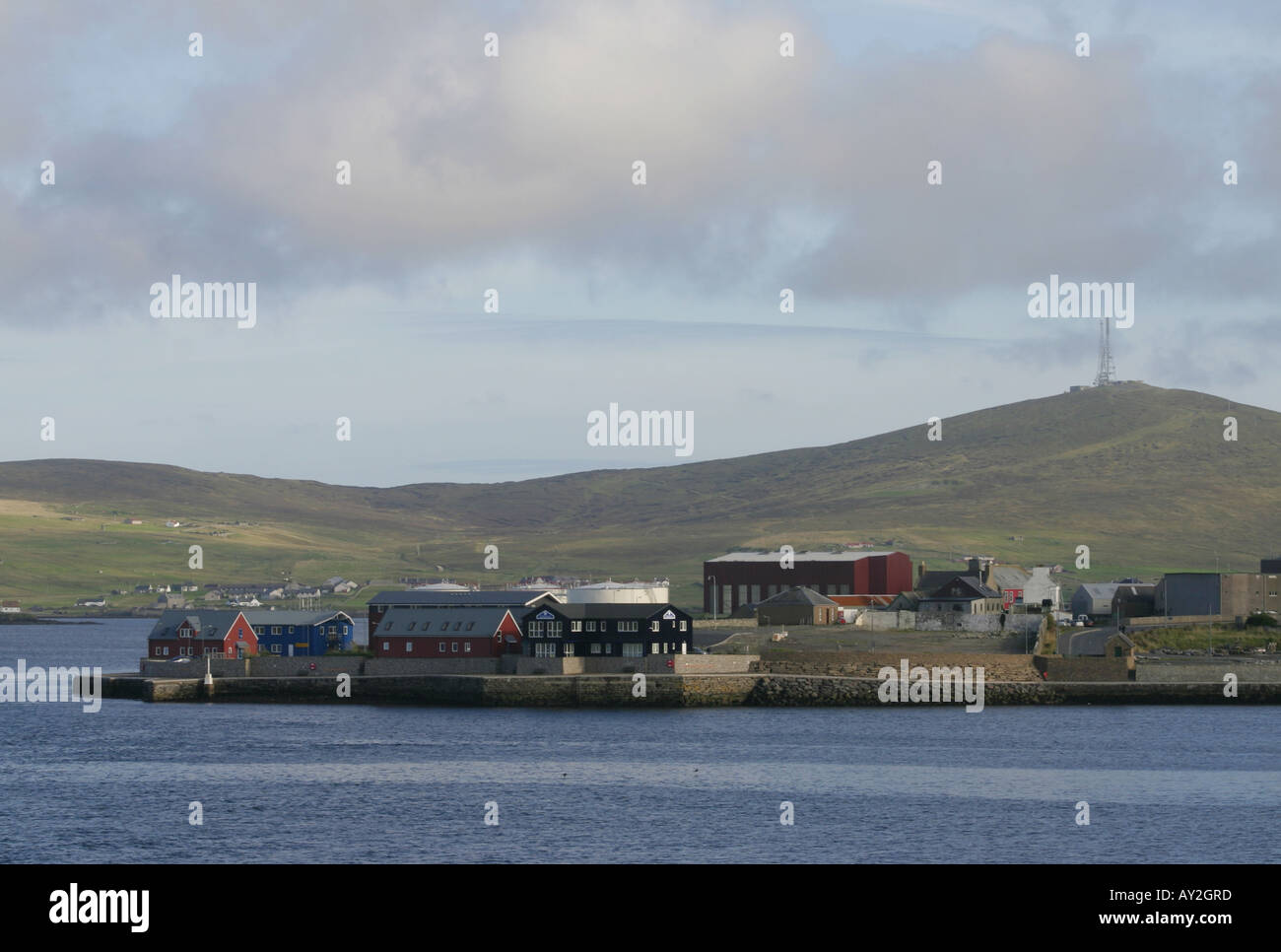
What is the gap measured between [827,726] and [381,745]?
2428 cm

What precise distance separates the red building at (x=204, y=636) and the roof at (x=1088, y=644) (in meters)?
57.2

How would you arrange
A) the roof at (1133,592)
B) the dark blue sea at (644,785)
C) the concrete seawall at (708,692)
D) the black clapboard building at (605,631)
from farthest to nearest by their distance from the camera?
1. the roof at (1133,592)
2. the black clapboard building at (605,631)
3. the concrete seawall at (708,692)
4. the dark blue sea at (644,785)

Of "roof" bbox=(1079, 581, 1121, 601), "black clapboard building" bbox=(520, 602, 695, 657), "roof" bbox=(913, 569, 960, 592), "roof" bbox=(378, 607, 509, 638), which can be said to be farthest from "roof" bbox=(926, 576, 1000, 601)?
"roof" bbox=(378, 607, 509, 638)

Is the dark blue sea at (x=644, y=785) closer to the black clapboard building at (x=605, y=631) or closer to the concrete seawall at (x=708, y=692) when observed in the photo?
the concrete seawall at (x=708, y=692)

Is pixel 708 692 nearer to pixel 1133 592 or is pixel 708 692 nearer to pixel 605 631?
pixel 605 631

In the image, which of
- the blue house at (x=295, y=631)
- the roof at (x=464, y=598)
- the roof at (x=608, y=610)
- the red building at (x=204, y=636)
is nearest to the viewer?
the roof at (x=608, y=610)

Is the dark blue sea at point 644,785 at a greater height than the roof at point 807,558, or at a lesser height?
lesser

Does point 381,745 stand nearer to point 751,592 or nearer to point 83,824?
point 83,824

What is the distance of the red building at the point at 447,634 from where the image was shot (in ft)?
343

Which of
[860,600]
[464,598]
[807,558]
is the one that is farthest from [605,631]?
[807,558]

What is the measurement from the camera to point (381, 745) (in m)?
78.0

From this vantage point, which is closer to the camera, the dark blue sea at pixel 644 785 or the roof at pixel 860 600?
the dark blue sea at pixel 644 785

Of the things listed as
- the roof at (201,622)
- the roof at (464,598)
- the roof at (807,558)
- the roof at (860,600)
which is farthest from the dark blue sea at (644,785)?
the roof at (807,558)
